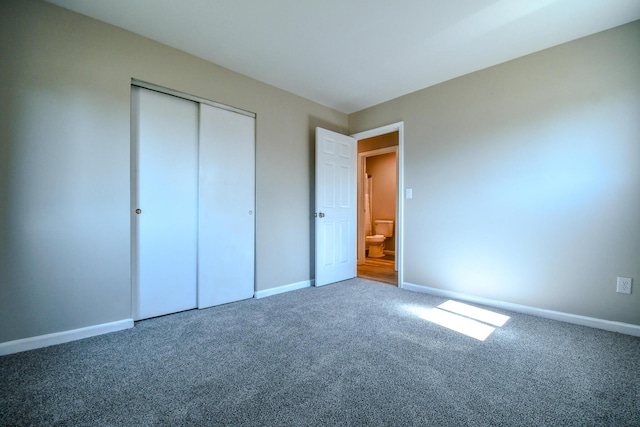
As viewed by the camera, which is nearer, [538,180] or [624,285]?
[624,285]

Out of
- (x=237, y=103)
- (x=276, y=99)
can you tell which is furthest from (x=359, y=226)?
(x=237, y=103)

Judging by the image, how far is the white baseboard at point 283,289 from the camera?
3.05m

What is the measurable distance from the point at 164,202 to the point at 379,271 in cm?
343

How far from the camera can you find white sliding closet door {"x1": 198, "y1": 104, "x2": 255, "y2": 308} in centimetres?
270

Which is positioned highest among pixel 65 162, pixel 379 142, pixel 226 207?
pixel 379 142

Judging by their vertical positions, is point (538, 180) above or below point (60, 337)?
above

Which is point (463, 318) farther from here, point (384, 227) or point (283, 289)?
point (384, 227)

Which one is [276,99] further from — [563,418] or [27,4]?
[563,418]

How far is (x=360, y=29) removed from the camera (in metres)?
2.19

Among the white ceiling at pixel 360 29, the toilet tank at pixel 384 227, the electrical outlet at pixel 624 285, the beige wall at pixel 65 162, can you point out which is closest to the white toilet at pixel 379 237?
the toilet tank at pixel 384 227

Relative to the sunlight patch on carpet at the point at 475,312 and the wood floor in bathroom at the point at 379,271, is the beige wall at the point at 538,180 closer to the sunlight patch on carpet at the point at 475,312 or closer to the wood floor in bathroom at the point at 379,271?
the sunlight patch on carpet at the point at 475,312

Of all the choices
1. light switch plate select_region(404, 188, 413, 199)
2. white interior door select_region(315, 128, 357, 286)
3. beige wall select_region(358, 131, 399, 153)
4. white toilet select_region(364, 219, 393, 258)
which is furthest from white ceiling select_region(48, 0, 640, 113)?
white toilet select_region(364, 219, 393, 258)

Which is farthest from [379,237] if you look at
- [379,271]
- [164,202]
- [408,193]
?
[164,202]

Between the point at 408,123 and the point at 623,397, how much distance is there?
299 centimetres
